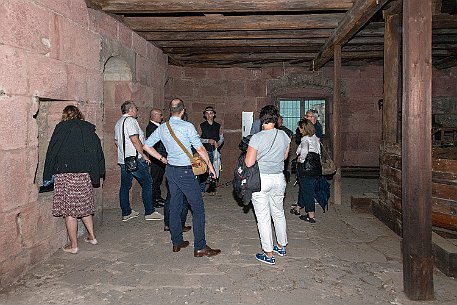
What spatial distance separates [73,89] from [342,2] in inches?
137

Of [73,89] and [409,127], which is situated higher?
[73,89]

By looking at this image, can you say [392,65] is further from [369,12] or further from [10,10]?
[10,10]

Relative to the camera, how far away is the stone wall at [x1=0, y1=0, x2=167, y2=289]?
359 cm

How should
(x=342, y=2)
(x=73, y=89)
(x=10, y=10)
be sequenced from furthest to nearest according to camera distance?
(x=342, y=2) < (x=73, y=89) < (x=10, y=10)

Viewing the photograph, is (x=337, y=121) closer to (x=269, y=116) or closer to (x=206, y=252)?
(x=269, y=116)

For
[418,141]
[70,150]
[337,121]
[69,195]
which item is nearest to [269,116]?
[418,141]

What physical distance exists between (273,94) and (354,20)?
5286mm

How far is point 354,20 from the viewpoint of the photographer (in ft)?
17.2

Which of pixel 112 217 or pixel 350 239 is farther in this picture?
pixel 112 217

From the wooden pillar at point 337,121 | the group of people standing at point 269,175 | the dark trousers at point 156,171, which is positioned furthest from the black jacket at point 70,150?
the wooden pillar at point 337,121

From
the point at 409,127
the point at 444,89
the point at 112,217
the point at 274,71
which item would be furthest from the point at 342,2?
the point at 444,89

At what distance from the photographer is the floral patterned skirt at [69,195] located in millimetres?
4246

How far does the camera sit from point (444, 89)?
10414 mm

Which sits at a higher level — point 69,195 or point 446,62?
point 446,62
